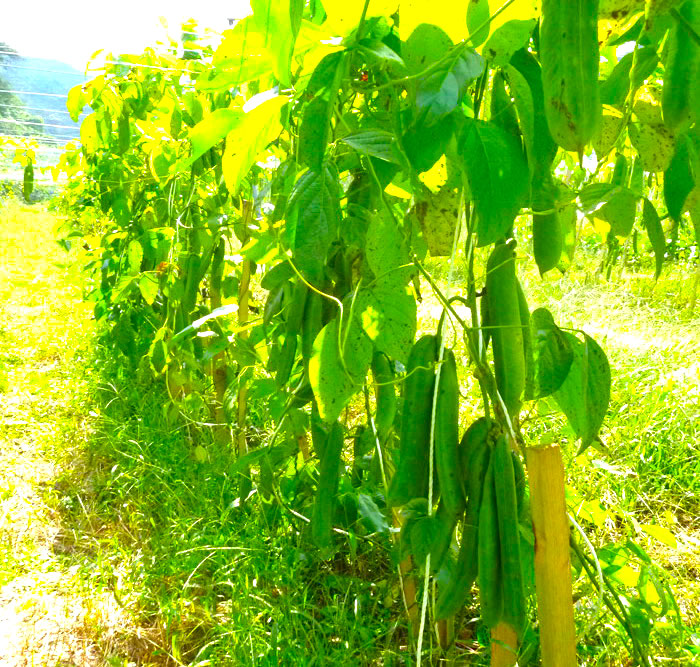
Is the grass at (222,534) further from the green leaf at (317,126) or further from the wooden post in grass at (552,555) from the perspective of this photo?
the green leaf at (317,126)

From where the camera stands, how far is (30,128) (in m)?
8.56

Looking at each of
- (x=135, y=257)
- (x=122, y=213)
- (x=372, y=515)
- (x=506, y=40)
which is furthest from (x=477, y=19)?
(x=122, y=213)

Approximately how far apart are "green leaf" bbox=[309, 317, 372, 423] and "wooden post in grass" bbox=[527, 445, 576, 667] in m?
0.17

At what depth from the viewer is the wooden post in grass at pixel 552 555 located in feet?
2.31

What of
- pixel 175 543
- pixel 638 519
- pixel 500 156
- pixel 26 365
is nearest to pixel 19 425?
pixel 26 365

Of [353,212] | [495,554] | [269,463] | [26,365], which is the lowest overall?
[26,365]

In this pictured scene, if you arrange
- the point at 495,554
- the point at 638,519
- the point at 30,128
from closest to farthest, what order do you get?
the point at 495,554, the point at 638,519, the point at 30,128

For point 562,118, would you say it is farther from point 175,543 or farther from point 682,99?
point 175,543

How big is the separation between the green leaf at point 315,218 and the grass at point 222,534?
1.91ft

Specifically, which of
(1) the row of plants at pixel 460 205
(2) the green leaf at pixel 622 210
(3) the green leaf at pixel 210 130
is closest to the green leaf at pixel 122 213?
(1) the row of plants at pixel 460 205

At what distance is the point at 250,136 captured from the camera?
623 mm

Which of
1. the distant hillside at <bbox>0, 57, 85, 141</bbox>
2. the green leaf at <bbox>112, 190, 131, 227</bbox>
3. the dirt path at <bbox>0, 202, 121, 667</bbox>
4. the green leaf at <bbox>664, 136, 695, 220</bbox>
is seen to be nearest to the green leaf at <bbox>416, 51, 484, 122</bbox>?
the green leaf at <bbox>664, 136, 695, 220</bbox>

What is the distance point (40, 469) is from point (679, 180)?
6.84 ft

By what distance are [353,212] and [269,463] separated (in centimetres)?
50
